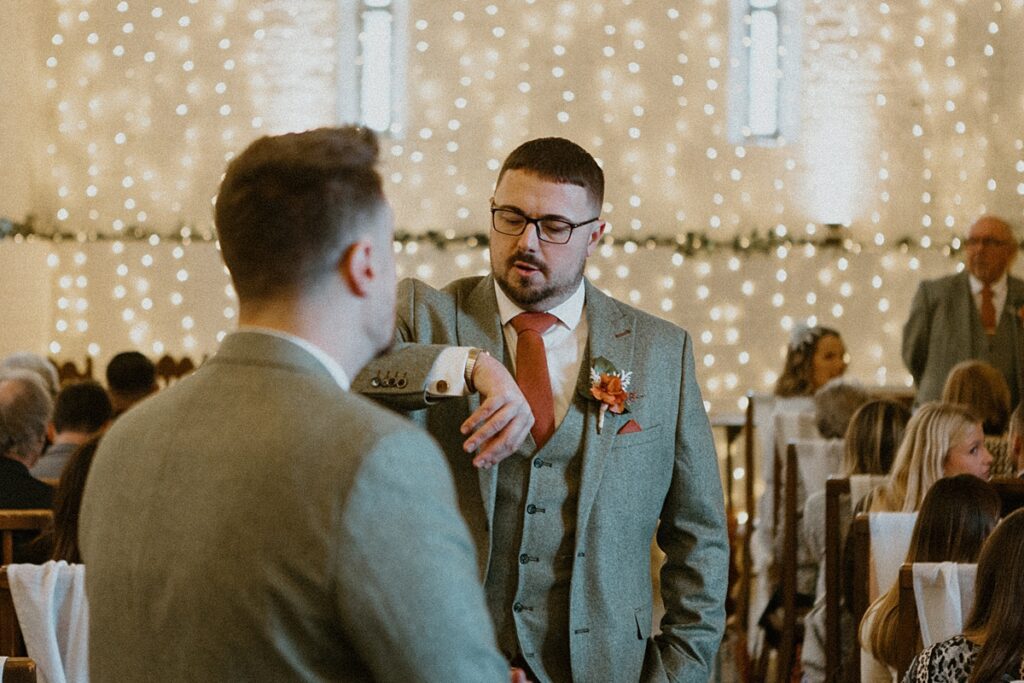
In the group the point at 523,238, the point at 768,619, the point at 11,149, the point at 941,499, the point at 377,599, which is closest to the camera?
the point at 377,599

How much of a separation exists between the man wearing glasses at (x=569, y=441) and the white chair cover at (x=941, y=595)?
3.16ft

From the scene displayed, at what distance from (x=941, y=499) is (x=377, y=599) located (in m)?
2.77

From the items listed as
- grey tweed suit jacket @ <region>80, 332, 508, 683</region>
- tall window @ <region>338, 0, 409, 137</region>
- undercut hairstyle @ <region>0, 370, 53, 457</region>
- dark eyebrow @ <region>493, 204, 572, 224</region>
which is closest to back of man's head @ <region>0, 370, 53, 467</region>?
undercut hairstyle @ <region>0, 370, 53, 457</region>

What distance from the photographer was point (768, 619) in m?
6.32

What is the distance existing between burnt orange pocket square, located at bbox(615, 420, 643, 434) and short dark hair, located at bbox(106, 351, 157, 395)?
4591 mm

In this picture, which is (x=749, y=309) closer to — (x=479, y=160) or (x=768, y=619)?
(x=479, y=160)

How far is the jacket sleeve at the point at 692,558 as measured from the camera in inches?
104

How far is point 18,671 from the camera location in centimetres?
231

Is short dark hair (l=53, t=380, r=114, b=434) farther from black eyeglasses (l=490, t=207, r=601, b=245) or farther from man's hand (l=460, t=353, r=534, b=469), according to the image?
man's hand (l=460, t=353, r=534, b=469)

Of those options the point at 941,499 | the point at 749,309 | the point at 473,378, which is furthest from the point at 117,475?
the point at 749,309

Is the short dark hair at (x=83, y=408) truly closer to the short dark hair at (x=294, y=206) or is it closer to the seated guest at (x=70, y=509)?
the seated guest at (x=70, y=509)

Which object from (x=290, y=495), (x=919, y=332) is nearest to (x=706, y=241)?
(x=919, y=332)

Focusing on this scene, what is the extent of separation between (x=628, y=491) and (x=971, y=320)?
5.64 metres

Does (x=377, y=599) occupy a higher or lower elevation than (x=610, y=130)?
lower
